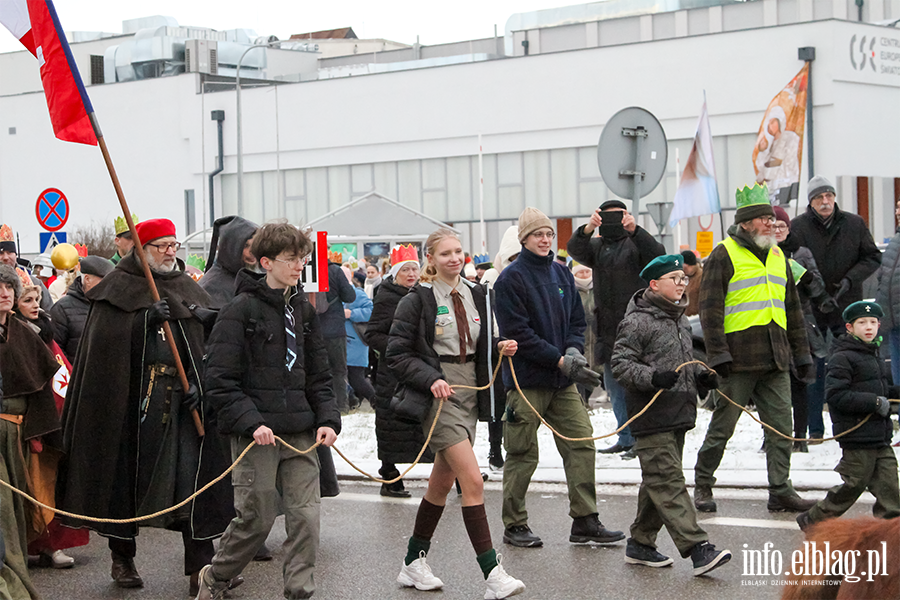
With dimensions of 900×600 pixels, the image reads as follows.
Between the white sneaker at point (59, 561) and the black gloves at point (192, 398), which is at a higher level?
the black gloves at point (192, 398)

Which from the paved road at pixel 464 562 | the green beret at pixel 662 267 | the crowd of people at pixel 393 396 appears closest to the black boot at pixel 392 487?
the paved road at pixel 464 562

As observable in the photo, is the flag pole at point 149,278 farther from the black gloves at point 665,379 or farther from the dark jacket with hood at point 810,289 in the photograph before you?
the dark jacket with hood at point 810,289

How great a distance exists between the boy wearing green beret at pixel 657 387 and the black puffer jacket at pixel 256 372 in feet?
5.91

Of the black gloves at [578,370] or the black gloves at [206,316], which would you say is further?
the black gloves at [578,370]

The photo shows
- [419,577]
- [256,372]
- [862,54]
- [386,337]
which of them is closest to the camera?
[256,372]

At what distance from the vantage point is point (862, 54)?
1457 inches

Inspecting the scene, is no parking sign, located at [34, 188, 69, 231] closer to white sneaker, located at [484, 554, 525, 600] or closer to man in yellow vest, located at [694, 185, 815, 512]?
man in yellow vest, located at [694, 185, 815, 512]

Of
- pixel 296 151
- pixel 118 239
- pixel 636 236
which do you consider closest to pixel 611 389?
pixel 636 236

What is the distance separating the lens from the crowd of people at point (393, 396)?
559 centimetres

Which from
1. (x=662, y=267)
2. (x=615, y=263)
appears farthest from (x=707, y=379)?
(x=615, y=263)

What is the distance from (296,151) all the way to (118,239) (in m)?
41.5

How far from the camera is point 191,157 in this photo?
49938mm

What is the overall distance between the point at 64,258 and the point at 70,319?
5668 mm

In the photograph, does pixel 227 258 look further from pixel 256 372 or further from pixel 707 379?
pixel 707 379
